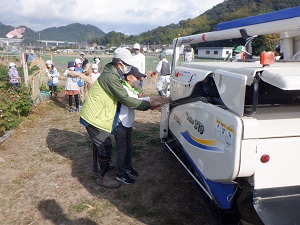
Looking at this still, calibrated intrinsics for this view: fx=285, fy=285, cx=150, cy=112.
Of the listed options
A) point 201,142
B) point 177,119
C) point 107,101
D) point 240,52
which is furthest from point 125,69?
point 240,52

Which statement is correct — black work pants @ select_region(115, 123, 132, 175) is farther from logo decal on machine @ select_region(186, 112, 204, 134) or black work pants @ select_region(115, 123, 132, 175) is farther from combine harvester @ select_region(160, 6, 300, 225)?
combine harvester @ select_region(160, 6, 300, 225)

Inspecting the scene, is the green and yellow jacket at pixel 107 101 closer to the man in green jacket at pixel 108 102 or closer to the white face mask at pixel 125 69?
the man in green jacket at pixel 108 102

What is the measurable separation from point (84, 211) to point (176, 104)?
1923 millimetres

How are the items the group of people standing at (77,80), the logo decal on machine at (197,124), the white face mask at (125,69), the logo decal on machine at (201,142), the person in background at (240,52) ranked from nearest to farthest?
the logo decal on machine at (201,142) < the logo decal on machine at (197,124) < the white face mask at (125,69) < the person in background at (240,52) < the group of people standing at (77,80)

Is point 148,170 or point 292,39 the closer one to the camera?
point 292,39

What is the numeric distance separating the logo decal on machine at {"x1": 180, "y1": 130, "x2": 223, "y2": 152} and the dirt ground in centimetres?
62

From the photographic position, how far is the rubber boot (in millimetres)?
4090

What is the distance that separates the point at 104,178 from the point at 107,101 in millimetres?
1173

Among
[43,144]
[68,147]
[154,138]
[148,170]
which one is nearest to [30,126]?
[43,144]

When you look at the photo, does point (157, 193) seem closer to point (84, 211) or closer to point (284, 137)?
point (84, 211)

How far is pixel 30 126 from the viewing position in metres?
7.16

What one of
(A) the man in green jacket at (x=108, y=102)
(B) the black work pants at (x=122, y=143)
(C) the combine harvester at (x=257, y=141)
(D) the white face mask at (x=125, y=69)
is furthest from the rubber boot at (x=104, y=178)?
(C) the combine harvester at (x=257, y=141)

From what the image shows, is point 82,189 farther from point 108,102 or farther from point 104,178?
point 108,102

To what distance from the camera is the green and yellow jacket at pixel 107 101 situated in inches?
146
